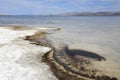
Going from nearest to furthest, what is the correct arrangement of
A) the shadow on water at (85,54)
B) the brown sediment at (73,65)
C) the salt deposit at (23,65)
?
the salt deposit at (23,65), the brown sediment at (73,65), the shadow on water at (85,54)

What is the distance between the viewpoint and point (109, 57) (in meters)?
12.6

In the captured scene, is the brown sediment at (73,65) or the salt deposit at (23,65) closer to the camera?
the salt deposit at (23,65)

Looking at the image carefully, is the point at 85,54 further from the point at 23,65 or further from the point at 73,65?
the point at 23,65

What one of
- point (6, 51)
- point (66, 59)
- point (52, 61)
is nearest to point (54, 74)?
point (52, 61)

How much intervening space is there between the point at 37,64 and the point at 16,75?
1.86 m

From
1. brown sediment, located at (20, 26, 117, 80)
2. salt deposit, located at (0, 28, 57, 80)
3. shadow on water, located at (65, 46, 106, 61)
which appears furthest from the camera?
shadow on water, located at (65, 46, 106, 61)

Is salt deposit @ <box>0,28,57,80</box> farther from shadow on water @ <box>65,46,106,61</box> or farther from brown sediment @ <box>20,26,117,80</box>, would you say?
shadow on water @ <box>65,46,106,61</box>

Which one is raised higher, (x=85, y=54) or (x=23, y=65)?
(x=23, y=65)

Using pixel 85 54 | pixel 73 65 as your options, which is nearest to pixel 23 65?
pixel 73 65

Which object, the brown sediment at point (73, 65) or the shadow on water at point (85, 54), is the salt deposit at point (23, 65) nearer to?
the brown sediment at point (73, 65)

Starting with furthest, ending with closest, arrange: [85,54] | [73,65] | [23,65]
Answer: [85,54]
[73,65]
[23,65]

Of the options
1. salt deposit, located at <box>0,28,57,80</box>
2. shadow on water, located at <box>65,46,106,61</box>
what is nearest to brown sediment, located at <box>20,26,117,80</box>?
shadow on water, located at <box>65,46,106,61</box>

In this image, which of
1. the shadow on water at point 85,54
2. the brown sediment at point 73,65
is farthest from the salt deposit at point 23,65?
the shadow on water at point 85,54

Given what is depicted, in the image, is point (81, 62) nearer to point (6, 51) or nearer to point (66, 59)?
point (66, 59)
